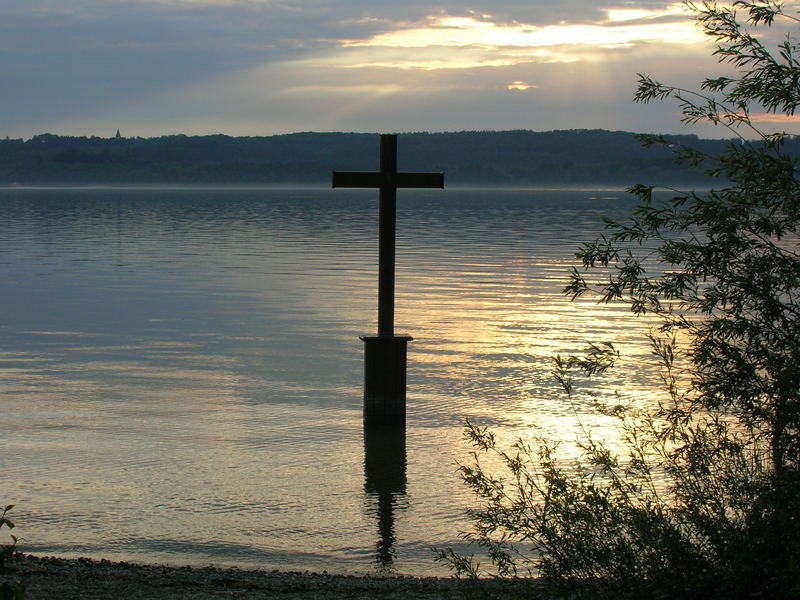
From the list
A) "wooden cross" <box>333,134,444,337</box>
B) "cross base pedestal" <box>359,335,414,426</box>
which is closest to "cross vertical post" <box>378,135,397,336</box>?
"wooden cross" <box>333,134,444,337</box>

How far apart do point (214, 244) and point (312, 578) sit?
42.6m

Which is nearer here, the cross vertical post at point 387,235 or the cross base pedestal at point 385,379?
the cross vertical post at point 387,235

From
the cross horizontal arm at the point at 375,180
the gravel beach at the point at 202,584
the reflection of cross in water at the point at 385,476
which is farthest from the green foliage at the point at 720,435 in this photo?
the cross horizontal arm at the point at 375,180

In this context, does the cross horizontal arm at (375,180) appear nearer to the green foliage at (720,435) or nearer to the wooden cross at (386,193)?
the wooden cross at (386,193)

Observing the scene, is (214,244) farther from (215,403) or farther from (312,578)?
(312,578)

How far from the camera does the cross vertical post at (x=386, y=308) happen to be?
12.5 m

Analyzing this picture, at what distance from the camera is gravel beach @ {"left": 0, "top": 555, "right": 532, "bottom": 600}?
7477 millimetres

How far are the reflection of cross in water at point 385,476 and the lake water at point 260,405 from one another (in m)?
0.04

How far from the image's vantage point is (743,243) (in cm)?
712

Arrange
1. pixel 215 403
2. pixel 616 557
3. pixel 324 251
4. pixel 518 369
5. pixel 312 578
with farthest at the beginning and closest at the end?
1. pixel 324 251
2. pixel 518 369
3. pixel 215 403
4. pixel 312 578
5. pixel 616 557

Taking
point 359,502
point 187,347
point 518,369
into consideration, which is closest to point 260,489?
point 359,502

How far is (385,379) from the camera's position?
1302 centimetres

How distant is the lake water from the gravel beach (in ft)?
2.10

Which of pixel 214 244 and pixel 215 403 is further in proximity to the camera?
pixel 214 244
